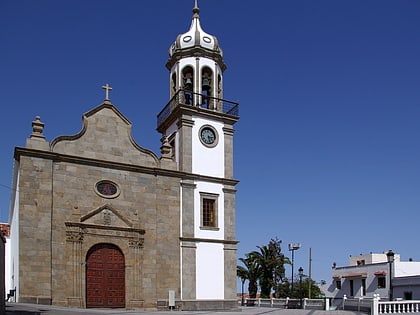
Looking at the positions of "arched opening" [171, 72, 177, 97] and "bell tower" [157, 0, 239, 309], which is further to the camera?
"arched opening" [171, 72, 177, 97]

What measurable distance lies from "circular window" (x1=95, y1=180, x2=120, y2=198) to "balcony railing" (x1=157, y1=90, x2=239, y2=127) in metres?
5.81

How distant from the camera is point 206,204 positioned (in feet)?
95.9

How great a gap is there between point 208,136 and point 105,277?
30.8 ft

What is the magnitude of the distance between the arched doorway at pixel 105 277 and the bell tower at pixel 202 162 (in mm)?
3211

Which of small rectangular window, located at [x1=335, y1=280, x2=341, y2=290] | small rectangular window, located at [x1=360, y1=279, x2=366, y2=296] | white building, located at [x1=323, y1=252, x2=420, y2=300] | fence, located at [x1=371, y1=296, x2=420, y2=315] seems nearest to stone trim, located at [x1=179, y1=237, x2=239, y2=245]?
fence, located at [x1=371, y1=296, x2=420, y2=315]

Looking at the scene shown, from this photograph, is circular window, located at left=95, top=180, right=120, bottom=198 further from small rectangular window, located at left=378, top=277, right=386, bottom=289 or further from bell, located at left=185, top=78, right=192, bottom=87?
small rectangular window, located at left=378, top=277, right=386, bottom=289

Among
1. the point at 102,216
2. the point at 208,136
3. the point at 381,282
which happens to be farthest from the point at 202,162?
the point at 381,282

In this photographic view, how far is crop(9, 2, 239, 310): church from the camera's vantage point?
24297 millimetres

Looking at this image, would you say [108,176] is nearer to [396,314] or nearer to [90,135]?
[90,135]

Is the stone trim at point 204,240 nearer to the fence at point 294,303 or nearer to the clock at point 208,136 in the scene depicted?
the clock at point 208,136

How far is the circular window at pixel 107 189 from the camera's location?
26188mm

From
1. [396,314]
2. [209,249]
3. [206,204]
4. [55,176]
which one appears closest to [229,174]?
[206,204]

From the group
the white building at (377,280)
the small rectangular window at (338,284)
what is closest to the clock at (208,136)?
the white building at (377,280)

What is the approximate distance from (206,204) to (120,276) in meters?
5.98
